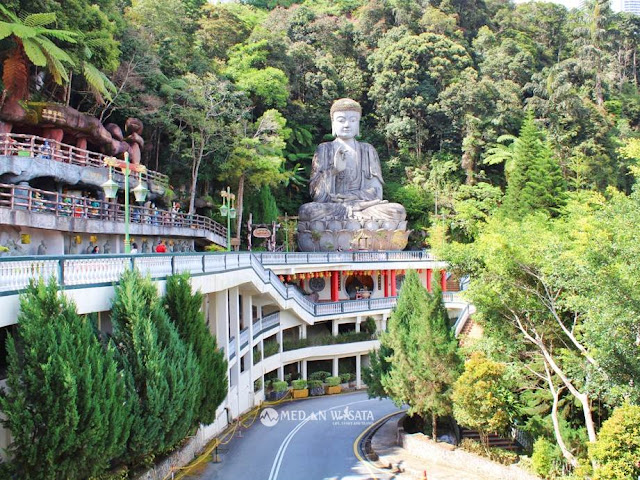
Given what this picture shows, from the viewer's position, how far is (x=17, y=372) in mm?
8922

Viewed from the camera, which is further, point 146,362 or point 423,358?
point 423,358

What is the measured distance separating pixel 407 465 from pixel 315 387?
1167cm

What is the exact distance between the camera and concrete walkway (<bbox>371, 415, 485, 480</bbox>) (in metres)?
17.1

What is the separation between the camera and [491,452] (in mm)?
17906

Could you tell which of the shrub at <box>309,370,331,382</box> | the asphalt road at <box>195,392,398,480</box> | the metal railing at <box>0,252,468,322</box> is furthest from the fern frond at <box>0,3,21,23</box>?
the shrub at <box>309,370,331,382</box>

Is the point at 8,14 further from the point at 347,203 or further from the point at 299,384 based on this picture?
the point at 347,203

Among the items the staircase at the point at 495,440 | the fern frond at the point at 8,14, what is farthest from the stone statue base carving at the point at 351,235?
the fern frond at the point at 8,14

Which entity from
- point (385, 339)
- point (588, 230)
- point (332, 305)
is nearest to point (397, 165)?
point (332, 305)

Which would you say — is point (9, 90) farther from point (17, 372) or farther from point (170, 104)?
point (17, 372)

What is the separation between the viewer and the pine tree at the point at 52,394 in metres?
8.80

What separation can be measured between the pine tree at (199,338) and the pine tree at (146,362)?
127 centimetres

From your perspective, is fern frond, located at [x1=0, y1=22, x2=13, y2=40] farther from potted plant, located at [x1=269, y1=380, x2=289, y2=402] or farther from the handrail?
the handrail

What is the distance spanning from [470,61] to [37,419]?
1945 inches

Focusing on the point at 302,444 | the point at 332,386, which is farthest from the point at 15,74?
the point at 332,386
